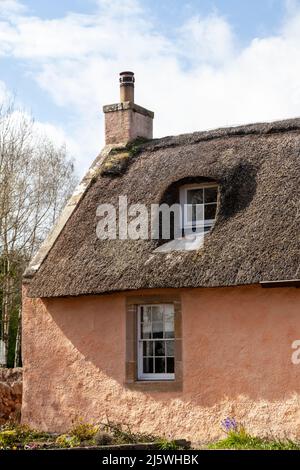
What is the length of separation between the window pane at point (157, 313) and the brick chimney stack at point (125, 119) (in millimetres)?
4668

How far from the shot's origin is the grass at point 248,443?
1260cm

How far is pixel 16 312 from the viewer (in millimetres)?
30844

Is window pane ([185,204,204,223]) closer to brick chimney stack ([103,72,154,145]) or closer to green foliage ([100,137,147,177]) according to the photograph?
green foliage ([100,137,147,177])

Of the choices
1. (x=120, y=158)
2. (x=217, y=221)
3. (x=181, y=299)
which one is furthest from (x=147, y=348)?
(x=120, y=158)

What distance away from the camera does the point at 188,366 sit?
14367 millimetres

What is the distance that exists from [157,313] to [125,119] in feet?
17.5

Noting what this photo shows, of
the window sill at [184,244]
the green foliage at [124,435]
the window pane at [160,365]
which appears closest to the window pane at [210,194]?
the window sill at [184,244]

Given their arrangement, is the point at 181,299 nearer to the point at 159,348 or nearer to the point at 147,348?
the point at 159,348

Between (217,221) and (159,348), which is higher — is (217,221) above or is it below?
above

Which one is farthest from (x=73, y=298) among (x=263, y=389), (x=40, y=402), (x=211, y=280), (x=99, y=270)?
(x=263, y=389)

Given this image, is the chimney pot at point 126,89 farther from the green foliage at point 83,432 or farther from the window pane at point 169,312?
the green foliage at point 83,432

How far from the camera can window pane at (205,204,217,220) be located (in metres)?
15.6

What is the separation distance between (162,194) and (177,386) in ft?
11.8

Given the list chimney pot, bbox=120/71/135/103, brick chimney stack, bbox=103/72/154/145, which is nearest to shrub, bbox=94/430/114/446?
brick chimney stack, bbox=103/72/154/145
